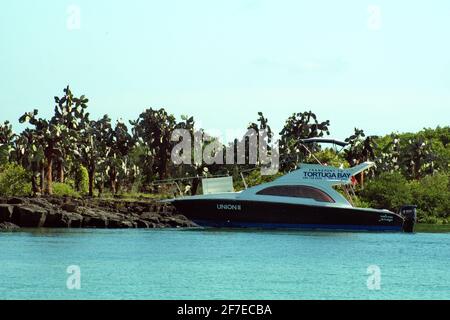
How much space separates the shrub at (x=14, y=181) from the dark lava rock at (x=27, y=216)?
1640cm

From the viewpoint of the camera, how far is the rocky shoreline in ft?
234

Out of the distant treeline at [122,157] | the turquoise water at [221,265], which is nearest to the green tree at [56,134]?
the distant treeline at [122,157]

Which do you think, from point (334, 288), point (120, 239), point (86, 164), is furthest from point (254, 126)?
point (334, 288)

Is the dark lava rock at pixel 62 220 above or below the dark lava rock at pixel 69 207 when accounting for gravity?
below

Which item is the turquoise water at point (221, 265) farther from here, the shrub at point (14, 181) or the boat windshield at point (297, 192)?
the shrub at point (14, 181)

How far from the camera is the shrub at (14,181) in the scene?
87750 millimetres

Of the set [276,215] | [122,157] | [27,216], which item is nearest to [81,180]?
[122,157]

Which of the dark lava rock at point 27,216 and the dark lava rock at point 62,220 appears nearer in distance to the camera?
the dark lava rock at point 27,216

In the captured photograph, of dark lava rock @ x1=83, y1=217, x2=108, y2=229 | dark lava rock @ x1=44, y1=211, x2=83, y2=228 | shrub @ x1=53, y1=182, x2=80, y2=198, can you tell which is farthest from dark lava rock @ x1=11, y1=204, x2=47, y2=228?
shrub @ x1=53, y1=182, x2=80, y2=198

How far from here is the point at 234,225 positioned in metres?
68.2

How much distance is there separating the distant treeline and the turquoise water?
22.3 m

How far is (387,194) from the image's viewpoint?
9388 centimetres

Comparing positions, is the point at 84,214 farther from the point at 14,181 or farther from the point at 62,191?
the point at 14,181
